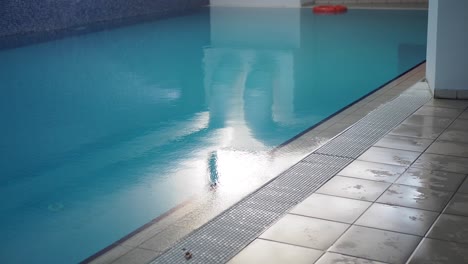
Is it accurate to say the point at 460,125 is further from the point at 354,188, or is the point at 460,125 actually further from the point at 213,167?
the point at 213,167

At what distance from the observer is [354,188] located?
390cm

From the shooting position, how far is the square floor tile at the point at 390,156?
14.2ft

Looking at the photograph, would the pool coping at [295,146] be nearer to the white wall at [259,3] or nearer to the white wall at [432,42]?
the white wall at [432,42]

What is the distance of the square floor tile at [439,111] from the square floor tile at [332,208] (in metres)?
2.00

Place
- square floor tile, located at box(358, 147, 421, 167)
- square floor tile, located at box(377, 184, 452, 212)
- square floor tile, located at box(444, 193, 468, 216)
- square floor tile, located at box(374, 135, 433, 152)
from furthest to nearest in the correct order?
1. square floor tile, located at box(374, 135, 433, 152)
2. square floor tile, located at box(358, 147, 421, 167)
3. square floor tile, located at box(377, 184, 452, 212)
4. square floor tile, located at box(444, 193, 468, 216)

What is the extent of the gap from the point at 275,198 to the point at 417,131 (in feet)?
5.38

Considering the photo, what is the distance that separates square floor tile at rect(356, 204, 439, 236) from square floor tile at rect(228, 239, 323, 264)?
1.43ft

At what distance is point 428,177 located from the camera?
13.2 ft

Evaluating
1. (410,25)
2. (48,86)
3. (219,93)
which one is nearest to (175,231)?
(219,93)

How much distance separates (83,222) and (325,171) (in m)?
1.51

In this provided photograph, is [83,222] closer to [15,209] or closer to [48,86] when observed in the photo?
[15,209]

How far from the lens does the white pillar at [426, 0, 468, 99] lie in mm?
5617

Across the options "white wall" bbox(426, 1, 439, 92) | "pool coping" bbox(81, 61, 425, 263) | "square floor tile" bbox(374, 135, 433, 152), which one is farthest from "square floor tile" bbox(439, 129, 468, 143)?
"white wall" bbox(426, 1, 439, 92)

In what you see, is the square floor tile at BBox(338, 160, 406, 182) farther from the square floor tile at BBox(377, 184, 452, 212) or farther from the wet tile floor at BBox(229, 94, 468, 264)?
the square floor tile at BBox(377, 184, 452, 212)
